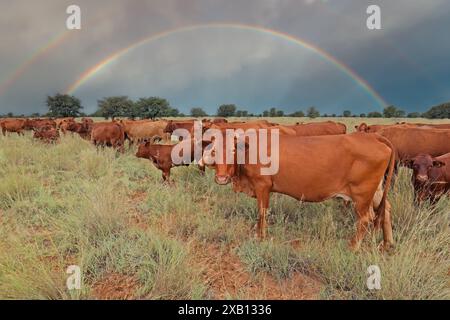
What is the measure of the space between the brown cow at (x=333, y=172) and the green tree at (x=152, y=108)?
58.1m

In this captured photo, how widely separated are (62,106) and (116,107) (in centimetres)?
1069

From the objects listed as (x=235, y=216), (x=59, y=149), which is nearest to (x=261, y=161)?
(x=235, y=216)

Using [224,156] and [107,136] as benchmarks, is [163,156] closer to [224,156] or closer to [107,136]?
[224,156]

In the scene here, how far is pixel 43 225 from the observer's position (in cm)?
446

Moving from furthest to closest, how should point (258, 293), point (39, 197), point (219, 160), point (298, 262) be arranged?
point (39, 197) < point (219, 160) < point (298, 262) < point (258, 293)

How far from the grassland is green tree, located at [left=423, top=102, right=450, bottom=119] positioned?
69866 mm

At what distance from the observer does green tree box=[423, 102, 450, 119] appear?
6084 cm

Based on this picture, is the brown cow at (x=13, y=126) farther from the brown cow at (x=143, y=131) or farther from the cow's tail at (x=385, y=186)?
the cow's tail at (x=385, y=186)

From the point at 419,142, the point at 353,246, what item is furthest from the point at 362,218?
the point at 419,142

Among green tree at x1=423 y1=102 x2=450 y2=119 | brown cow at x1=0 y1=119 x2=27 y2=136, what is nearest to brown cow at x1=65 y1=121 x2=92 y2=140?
brown cow at x1=0 y1=119 x2=27 y2=136

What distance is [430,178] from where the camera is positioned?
5.09 m

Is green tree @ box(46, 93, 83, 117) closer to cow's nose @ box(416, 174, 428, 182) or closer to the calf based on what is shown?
the calf
